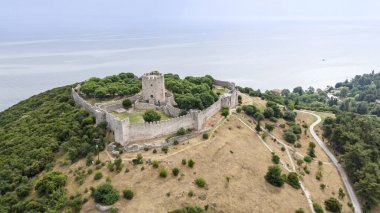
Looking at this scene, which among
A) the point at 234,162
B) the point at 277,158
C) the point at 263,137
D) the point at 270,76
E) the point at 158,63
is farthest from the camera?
the point at 158,63

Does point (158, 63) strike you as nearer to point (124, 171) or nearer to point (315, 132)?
point (315, 132)

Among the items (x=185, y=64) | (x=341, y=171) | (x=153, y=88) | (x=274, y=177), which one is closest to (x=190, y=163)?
(x=274, y=177)

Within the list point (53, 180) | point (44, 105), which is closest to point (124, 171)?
point (53, 180)

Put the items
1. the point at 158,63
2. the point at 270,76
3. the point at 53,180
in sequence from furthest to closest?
1. the point at 158,63
2. the point at 270,76
3. the point at 53,180

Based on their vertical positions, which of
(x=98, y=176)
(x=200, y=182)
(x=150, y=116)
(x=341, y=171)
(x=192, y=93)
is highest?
(x=192, y=93)

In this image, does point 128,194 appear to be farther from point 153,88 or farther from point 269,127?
point 269,127

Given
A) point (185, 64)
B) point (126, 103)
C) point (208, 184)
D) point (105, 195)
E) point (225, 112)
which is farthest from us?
point (185, 64)
